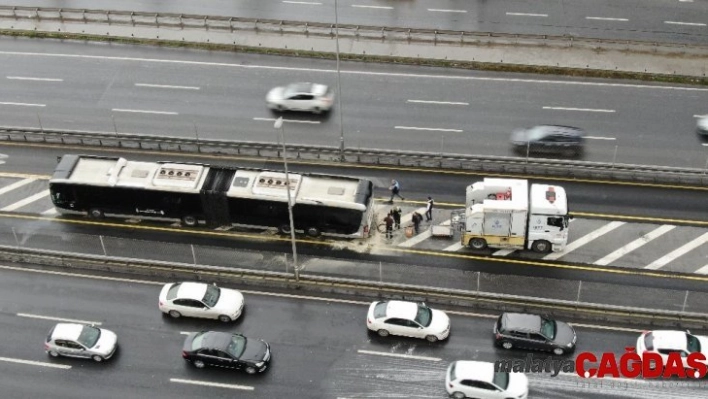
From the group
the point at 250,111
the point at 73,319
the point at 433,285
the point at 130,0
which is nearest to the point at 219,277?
the point at 73,319

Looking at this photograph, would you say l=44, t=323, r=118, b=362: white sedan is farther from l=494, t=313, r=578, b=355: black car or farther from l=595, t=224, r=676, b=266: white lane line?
l=595, t=224, r=676, b=266: white lane line

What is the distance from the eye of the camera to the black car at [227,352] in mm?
37750

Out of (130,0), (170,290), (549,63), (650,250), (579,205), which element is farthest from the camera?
(130,0)

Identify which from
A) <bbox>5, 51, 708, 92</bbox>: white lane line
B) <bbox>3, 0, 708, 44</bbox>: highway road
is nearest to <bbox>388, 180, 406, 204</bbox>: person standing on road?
<bbox>5, 51, 708, 92</bbox>: white lane line

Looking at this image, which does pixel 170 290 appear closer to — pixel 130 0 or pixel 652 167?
pixel 652 167

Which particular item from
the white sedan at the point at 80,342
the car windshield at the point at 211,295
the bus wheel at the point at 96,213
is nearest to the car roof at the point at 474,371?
the car windshield at the point at 211,295

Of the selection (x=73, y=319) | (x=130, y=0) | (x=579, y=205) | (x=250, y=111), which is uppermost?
(x=130, y=0)

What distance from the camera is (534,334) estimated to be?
125 feet

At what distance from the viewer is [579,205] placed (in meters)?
47.1

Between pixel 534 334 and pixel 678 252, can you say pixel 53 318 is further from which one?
pixel 678 252

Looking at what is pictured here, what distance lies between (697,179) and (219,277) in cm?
2821

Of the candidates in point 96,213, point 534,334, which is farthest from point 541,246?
point 96,213

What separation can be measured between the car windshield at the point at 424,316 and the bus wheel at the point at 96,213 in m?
20.1

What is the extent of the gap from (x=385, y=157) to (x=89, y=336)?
818 inches
